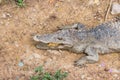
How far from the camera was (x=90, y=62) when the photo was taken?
5.33 m

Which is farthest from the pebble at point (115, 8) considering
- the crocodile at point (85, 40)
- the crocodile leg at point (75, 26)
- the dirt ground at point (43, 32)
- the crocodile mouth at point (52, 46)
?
the crocodile mouth at point (52, 46)

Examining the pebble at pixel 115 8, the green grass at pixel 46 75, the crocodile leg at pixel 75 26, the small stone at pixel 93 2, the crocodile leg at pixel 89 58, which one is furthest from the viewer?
the small stone at pixel 93 2

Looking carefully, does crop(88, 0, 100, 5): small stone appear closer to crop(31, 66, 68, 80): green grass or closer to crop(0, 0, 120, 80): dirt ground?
crop(0, 0, 120, 80): dirt ground

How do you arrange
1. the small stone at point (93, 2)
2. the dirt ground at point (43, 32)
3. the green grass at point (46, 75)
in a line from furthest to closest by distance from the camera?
the small stone at point (93, 2)
the dirt ground at point (43, 32)
the green grass at point (46, 75)

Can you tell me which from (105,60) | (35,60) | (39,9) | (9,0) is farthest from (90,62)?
(9,0)

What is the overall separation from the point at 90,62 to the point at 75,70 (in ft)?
0.78

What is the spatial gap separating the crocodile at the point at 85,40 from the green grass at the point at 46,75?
1.34ft

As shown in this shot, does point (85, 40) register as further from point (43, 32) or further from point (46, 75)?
point (46, 75)

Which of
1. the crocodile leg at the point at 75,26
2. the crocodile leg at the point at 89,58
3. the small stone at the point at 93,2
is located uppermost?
the small stone at the point at 93,2

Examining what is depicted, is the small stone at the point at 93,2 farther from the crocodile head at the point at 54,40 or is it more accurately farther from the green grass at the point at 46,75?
the green grass at the point at 46,75

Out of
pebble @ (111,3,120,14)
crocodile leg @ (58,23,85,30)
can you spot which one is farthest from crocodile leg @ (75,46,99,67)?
pebble @ (111,3,120,14)

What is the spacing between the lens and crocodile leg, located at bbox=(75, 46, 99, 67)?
17.4 ft

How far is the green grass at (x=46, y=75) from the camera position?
198 inches

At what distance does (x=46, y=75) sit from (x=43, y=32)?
34.3 inches
